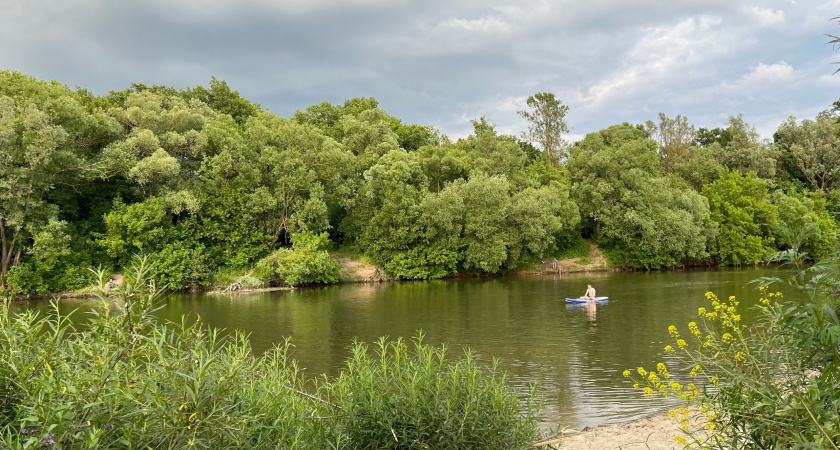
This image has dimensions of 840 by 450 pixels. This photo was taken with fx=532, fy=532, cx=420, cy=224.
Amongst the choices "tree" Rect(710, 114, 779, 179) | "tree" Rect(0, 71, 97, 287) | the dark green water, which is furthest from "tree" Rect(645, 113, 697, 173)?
"tree" Rect(0, 71, 97, 287)

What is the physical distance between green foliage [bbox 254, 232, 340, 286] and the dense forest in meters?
0.12

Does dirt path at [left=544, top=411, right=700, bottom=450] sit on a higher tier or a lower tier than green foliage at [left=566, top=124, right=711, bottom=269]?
lower

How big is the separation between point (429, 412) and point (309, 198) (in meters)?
33.0

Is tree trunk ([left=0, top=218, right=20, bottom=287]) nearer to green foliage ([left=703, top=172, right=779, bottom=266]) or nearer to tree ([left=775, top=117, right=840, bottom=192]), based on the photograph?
green foliage ([left=703, top=172, right=779, bottom=266])

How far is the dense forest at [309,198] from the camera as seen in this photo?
29.4m

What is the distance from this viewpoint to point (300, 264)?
32344 millimetres

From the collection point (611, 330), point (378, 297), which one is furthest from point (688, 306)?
point (378, 297)

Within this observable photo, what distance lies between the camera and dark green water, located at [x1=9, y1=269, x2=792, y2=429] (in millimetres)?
10913

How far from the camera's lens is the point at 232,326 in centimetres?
1845

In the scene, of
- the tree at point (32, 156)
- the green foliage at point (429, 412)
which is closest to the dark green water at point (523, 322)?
the green foliage at point (429, 412)

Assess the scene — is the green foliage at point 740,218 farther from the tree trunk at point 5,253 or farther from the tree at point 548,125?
the tree trunk at point 5,253

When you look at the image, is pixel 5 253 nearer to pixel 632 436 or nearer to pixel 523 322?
pixel 523 322

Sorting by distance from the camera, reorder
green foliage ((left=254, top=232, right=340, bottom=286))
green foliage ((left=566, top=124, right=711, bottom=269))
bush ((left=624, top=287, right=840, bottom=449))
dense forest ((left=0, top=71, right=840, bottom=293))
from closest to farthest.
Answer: bush ((left=624, top=287, right=840, bottom=449)), dense forest ((left=0, top=71, right=840, bottom=293)), green foliage ((left=254, top=232, right=340, bottom=286)), green foliage ((left=566, top=124, right=711, bottom=269))

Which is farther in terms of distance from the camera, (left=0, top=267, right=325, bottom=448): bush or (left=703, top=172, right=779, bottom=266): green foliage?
(left=703, top=172, right=779, bottom=266): green foliage
